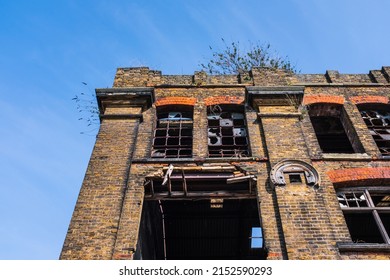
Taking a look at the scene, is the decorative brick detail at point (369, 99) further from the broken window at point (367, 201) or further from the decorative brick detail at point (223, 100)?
the broken window at point (367, 201)

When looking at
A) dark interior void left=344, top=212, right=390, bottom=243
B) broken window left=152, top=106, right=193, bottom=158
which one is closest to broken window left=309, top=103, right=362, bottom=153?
dark interior void left=344, top=212, right=390, bottom=243

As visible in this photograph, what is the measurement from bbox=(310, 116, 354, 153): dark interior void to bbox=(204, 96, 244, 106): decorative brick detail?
90.9 inches

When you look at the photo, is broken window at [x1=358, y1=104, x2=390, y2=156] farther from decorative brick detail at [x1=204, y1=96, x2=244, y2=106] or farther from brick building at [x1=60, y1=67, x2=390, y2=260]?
decorative brick detail at [x1=204, y1=96, x2=244, y2=106]

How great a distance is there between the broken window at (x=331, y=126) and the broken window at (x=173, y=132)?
3681mm

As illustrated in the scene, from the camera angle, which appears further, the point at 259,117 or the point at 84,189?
the point at 259,117

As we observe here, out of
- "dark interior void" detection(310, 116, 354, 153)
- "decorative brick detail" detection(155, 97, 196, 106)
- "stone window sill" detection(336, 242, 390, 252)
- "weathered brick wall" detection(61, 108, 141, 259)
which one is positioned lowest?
"stone window sill" detection(336, 242, 390, 252)

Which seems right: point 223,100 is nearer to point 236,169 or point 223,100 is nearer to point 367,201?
point 236,169

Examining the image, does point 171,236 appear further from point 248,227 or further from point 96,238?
point 96,238

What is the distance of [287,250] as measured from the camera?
6.35 m

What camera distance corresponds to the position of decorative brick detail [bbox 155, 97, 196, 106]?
10797 mm

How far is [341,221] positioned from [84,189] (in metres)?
5.11
